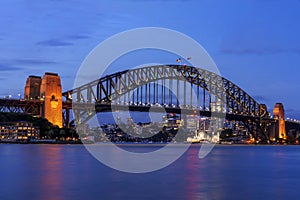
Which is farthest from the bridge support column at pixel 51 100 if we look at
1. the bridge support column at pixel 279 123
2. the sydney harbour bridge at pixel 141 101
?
the bridge support column at pixel 279 123

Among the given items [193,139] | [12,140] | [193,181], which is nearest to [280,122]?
[193,139]

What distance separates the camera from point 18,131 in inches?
2648

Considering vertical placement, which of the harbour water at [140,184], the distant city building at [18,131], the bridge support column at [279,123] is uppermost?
the bridge support column at [279,123]

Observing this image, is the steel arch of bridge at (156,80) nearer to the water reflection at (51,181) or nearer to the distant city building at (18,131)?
the distant city building at (18,131)

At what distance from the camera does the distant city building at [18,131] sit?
64500 mm

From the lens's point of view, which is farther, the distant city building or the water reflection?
the distant city building

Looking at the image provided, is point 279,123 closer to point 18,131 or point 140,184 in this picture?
point 18,131

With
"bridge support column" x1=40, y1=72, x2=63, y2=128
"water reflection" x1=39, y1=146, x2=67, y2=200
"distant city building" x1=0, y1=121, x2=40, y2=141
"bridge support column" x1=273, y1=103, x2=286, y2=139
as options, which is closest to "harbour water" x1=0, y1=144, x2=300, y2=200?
"water reflection" x1=39, y1=146, x2=67, y2=200

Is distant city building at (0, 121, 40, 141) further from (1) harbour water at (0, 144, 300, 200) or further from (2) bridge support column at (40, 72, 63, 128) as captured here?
(1) harbour water at (0, 144, 300, 200)

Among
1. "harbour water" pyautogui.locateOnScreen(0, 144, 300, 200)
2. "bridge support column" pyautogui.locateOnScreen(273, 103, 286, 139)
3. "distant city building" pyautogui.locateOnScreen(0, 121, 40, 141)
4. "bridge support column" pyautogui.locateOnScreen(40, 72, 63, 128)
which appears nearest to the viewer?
"harbour water" pyautogui.locateOnScreen(0, 144, 300, 200)

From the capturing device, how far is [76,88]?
72.9m

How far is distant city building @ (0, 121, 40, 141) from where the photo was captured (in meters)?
64.5

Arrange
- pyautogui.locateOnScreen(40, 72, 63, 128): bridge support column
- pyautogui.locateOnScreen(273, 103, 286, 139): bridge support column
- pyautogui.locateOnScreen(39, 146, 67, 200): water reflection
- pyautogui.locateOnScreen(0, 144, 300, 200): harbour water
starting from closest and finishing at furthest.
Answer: pyautogui.locateOnScreen(39, 146, 67, 200): water reflection < pyautogui.locateOnScreen(0, 144, 300, 200): harbour water < pyautogui.locateOnScreen(40, 72, 63, 128): bridge support column < pyautogui.locateOnScreen(273, 103, 286, 139): bridge support column

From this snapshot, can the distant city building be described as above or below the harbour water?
above
